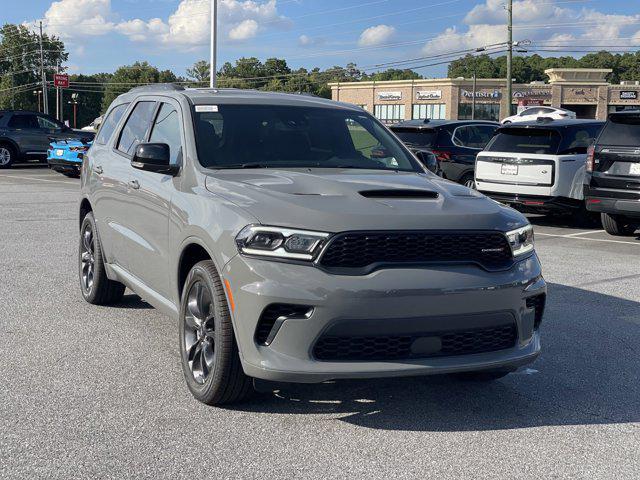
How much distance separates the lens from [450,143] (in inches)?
645

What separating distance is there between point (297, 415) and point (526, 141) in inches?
412

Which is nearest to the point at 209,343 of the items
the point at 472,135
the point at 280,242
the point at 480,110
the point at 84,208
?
the point at 280,242

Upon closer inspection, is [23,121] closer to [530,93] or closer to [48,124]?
[48,124]

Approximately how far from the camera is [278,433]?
4301 millimetres

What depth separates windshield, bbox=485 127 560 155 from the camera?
1380 cm

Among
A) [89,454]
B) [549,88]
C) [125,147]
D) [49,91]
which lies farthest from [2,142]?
[49,91]

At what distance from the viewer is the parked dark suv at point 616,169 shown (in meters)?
11.8

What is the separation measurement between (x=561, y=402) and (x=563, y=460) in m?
0.90

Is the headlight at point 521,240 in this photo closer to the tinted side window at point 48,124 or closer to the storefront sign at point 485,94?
the tinted side window at point 48,124

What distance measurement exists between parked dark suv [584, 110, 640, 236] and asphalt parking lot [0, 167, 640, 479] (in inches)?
204

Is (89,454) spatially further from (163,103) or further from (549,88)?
(549,88)

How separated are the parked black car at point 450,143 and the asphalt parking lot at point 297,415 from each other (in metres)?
9.41

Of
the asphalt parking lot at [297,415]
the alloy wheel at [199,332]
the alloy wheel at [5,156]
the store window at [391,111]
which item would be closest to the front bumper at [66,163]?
the alloy wheel at [5,156]

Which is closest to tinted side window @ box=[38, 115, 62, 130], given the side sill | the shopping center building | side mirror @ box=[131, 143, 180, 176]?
the side sill
